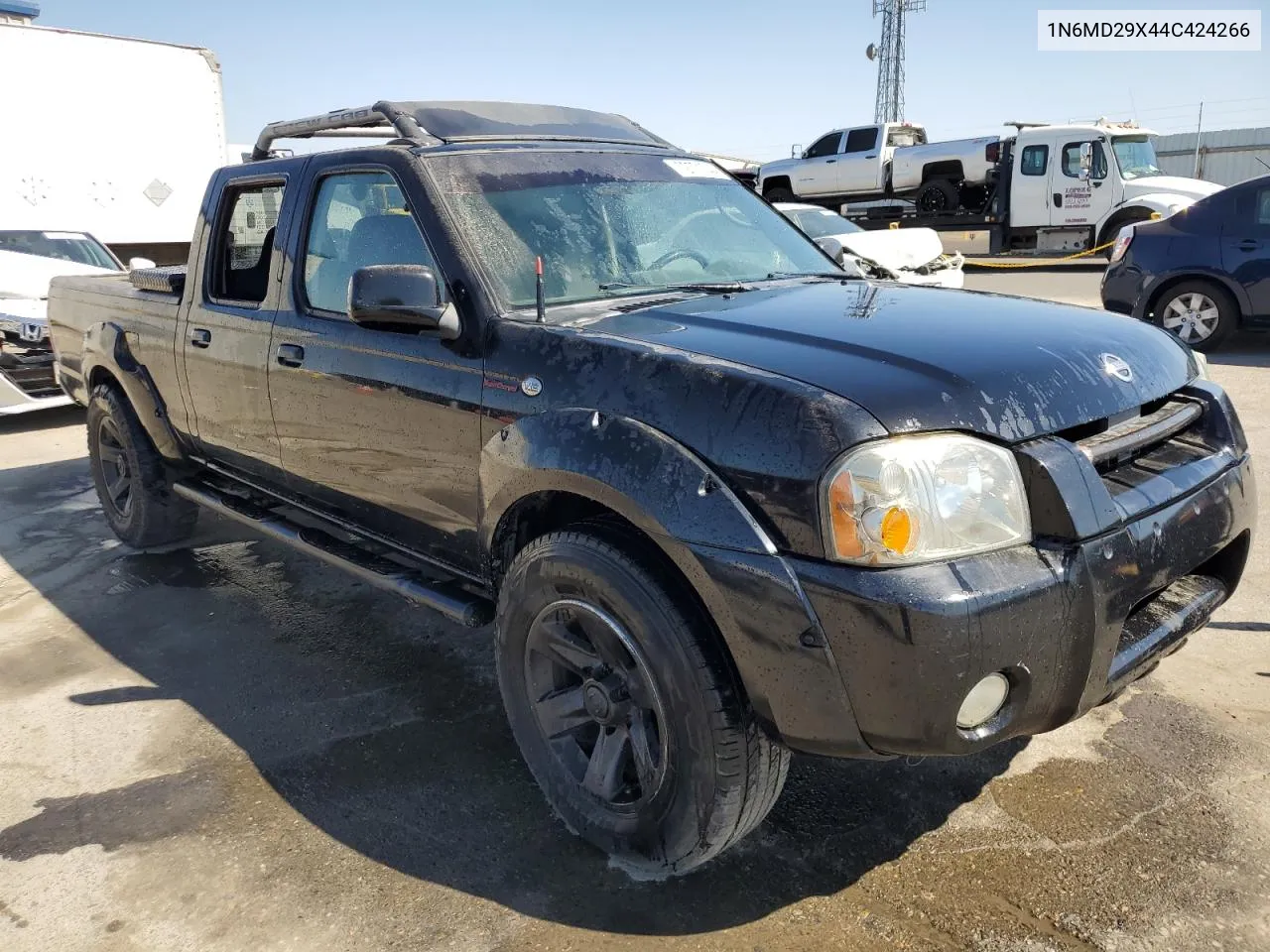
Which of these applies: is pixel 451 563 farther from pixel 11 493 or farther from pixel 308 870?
pixel 11 493

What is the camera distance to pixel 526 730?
9.28 ft

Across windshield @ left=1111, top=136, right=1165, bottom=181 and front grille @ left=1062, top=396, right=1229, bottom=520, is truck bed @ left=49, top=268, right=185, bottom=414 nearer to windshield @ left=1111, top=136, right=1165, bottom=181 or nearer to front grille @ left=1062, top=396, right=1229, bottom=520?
front grille @ left=1062, top=396, right=1229, bottom=520

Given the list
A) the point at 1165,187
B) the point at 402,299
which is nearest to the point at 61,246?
the point at 402,299

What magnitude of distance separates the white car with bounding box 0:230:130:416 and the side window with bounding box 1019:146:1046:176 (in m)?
16.1

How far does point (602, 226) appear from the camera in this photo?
10.8ft

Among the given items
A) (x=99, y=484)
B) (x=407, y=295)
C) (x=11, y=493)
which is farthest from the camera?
(x=11, y=493)

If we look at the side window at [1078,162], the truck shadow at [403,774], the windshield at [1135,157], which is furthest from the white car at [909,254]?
the windshield at [1135,157]

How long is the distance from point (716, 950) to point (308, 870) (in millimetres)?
1111

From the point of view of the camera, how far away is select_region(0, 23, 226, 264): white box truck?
39.1 feet

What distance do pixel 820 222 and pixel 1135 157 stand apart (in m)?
10.4

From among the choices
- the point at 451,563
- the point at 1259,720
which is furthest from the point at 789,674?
the point at 1259,720

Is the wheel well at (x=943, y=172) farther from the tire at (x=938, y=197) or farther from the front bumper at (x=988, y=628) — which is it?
the front bumper at (x=988, y=628)

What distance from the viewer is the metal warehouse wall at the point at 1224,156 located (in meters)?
31.4

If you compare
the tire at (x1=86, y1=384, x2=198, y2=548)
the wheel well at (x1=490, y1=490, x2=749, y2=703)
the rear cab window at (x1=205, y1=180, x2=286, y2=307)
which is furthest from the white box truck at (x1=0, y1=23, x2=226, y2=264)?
the wheel well at (x1=490, y1=490, x2=749, y2=703)
